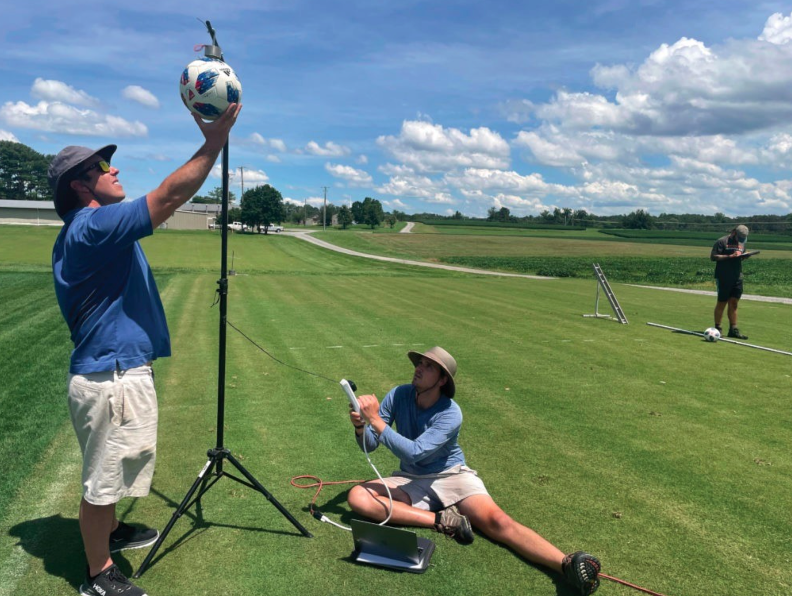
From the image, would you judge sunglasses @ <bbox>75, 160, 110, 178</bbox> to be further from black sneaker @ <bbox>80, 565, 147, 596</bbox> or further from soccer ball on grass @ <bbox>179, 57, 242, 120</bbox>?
black sneaker @ <bbox>80, 565, 147, 596</bbox>

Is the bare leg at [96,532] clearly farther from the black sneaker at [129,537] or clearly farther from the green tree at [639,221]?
the green tree at [639,221]

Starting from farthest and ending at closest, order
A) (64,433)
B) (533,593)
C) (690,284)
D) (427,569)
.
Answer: (690,284), (64,433), (427,569), (533,593)

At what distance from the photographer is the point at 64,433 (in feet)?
19.3

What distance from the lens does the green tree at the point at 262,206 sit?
98250 mm

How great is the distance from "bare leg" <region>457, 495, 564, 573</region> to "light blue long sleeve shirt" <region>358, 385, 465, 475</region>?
0.35m

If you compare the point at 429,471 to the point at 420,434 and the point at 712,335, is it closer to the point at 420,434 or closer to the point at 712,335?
the point at 420,434

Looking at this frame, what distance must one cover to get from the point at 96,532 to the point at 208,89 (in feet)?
8.46

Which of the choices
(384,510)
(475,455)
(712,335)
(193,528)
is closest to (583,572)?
(384,510)

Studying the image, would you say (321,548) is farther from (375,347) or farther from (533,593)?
(375,347)

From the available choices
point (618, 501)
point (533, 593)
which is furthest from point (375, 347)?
point (533, 593)

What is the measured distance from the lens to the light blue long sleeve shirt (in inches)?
161

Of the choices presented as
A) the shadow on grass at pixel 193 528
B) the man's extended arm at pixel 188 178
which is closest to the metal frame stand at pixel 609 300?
the shadow on grass at pixel 193 528

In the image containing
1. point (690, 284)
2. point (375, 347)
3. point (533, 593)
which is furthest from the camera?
point (690, 284)

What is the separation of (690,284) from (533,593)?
117 ft
